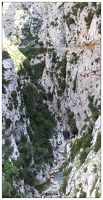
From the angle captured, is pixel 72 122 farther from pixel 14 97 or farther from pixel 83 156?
pixel 83 156

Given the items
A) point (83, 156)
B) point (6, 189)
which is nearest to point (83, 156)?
point (83, 156)

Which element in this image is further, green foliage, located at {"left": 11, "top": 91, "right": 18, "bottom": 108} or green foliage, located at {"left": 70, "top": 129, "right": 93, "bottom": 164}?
green foliage, located at {"left": 11, "top": 91, "right": 18, "bottom": 108}

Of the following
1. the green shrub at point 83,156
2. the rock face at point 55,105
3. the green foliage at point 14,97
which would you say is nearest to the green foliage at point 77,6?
the rock face at point 55,105

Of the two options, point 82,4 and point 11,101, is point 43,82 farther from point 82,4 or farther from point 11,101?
point 11,101

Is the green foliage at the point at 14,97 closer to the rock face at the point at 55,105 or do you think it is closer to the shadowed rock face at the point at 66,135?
the rock face at the point at 55,105

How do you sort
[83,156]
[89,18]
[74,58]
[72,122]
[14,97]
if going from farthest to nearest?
[74,58], [72,122], [89,18], [14,97], [83,156]

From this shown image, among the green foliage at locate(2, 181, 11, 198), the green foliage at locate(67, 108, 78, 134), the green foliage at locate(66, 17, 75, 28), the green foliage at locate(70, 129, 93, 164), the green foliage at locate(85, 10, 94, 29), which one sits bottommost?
the green foliage at locate(2, 181, 11, 198)

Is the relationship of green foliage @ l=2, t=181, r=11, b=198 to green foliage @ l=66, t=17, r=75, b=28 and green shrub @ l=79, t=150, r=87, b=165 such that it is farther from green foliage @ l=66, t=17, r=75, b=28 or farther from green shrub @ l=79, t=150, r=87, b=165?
A: green foliage @ l=66, t=17, r=75, b=28

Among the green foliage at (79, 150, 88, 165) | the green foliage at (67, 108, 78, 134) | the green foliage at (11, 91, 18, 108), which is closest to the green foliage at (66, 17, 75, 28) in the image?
the green foliage at (67, 108, 78, 134)

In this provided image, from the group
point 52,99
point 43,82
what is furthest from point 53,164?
point 43,82
